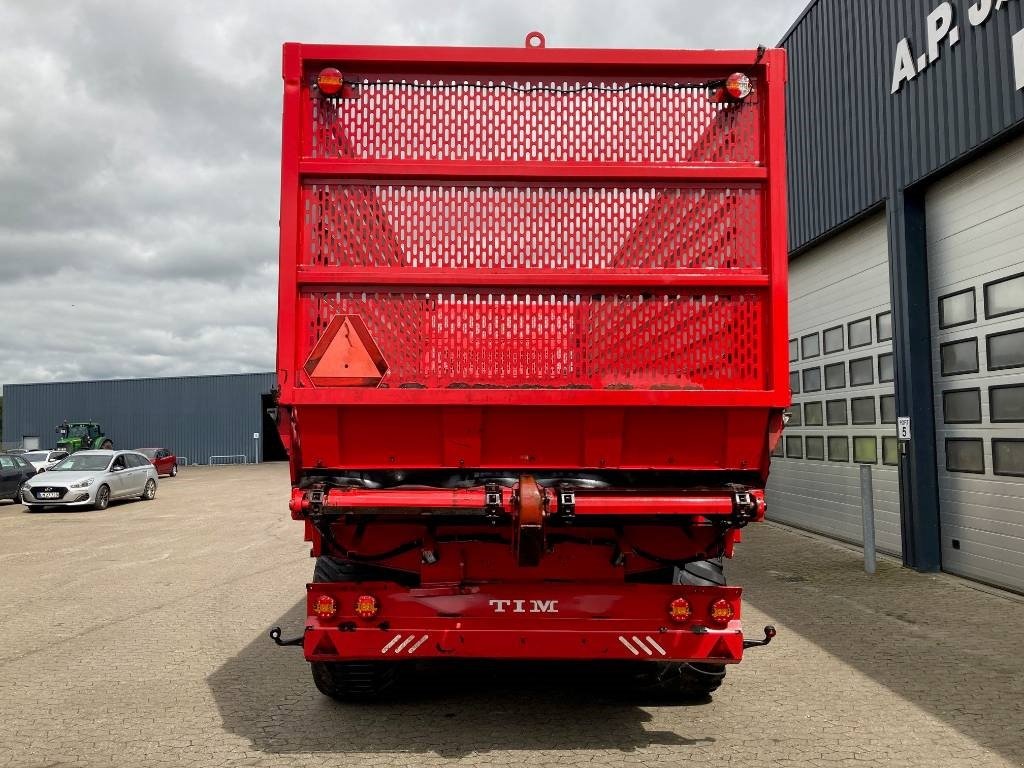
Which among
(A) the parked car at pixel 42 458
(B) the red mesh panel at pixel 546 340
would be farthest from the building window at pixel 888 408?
(A) the parked car at pixel 42 458

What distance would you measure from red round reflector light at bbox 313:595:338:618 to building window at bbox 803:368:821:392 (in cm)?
976

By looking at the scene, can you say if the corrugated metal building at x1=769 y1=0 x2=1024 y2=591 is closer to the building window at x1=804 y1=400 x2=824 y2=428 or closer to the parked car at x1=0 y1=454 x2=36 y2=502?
the building window at x1=804 y1=400 x2=824 y2=428

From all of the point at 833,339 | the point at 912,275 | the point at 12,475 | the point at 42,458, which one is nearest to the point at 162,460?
the point at 42,458

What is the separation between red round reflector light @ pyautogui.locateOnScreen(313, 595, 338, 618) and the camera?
393 centimetres

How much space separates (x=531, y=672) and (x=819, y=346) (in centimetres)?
842

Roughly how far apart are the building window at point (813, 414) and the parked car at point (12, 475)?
58.9ft

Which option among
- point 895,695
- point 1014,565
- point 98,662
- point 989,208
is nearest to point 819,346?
point 989,208

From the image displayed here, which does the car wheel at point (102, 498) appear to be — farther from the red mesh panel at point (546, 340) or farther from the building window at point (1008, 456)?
the building window at point (1008, 456)

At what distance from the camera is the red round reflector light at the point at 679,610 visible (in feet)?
12.8

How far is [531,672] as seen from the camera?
5.20 m

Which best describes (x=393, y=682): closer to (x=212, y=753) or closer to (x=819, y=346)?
A: (x=212, y=753)

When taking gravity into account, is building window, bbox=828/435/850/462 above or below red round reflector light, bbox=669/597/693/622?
above

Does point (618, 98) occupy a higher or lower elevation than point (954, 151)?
lower

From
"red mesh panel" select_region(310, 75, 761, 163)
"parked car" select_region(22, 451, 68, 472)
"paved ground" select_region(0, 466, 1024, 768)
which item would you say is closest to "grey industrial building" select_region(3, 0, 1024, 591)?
"paved ground" select_region(0, 466, 1024, 768)
